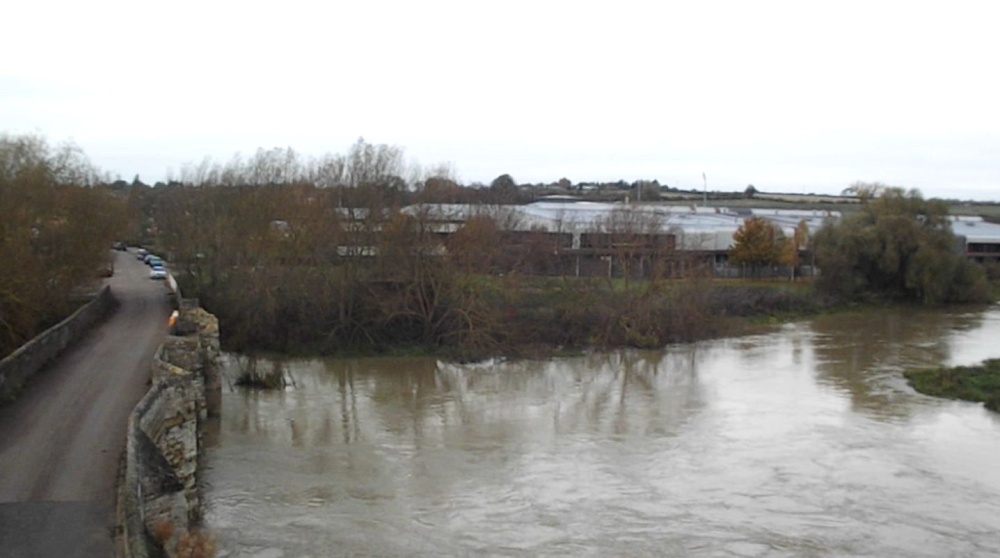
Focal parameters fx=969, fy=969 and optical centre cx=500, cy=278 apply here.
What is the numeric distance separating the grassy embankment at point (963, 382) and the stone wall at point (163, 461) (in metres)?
18.0

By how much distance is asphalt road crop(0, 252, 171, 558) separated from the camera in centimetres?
930

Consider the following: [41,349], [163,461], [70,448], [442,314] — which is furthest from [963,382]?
[70,448]

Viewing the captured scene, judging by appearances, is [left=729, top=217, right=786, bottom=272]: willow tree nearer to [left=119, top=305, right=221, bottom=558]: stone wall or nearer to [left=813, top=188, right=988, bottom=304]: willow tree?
[left=813, top=188, right=988, bottom=304]: willow tree

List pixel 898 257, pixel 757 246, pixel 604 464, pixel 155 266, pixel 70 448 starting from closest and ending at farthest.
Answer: pixel 70 448 < pixel 604 464 < pixel 155 266 < pixel 898 257 < pixel 757 246

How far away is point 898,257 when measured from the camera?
4406 centimetres

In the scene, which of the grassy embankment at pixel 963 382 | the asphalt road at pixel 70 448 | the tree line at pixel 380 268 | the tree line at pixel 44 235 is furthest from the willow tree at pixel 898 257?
the asphalt road at pixel 70 448

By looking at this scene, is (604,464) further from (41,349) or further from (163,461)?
(41,349)

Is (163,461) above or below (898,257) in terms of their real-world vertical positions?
below

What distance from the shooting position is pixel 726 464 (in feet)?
58.1

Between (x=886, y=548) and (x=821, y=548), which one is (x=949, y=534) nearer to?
(x=886, y=548)

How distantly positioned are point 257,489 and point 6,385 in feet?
13.6

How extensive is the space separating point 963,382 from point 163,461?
2107 cm

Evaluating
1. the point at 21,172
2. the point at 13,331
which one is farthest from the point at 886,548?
the point at 21,172

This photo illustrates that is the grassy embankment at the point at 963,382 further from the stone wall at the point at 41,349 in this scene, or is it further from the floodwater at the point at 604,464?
the stone wall at the point at 41,349
